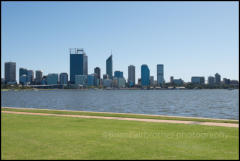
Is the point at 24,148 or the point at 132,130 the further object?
the point at 132,130

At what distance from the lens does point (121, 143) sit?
1049 centimetres

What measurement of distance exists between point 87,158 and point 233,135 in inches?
283

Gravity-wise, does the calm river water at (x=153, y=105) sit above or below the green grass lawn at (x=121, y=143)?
below

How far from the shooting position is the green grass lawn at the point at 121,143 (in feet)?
29.1

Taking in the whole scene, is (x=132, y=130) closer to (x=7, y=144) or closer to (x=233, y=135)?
(x=233, y=135)

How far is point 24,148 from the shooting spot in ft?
31.6

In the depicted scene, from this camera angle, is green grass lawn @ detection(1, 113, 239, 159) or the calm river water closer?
green grass lawn @ detection(1, 113, 239, 159)

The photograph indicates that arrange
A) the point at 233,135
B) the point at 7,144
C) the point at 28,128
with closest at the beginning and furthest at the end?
the point at 7,144
the point at 233,135
the point at 28,128

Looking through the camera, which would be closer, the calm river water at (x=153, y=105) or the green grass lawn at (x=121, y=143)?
the green grass lawn at (x=121, y=143)

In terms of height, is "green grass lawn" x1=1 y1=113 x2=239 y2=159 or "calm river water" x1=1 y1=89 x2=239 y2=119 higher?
"green grass lawn" x1=1 y1=113 x2=239 y2=159

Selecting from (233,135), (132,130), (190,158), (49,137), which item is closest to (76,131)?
(49,137)

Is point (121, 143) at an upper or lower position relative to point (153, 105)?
upper

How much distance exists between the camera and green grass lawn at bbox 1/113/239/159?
29.1ft

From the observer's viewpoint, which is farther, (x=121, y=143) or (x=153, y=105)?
(x=153, y=105)
